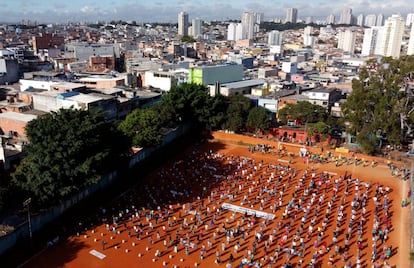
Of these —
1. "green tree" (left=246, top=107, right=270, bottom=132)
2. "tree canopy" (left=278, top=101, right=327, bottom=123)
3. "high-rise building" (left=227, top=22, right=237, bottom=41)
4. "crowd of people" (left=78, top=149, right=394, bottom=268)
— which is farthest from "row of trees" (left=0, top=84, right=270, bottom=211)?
"high-rise building" (left=227, top=22, right=237, bottom=41)

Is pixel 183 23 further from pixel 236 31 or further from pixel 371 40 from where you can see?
pixel 371 40

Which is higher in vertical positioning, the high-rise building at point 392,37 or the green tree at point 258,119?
the high-rise building at point 392,37

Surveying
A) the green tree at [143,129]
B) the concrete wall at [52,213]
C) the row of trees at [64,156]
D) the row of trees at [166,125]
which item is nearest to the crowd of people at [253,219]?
the concrete wall at [52,213]

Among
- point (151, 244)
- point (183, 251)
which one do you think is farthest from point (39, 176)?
point (183, 251)

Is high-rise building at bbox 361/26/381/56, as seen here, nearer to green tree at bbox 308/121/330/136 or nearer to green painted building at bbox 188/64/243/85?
green painted building at bbox 188/64/243/85

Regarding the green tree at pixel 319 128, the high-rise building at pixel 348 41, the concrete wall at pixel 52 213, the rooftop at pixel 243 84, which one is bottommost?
the concrete wall at pixel 52 213

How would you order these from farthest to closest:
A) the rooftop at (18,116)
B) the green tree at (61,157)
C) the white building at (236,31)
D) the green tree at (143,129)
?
the white building at (236,31) → the green tree at (143,129) → the rooftop at (18,116) → the green tree at (61,157)

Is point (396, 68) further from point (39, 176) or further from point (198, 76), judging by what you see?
point (39, 176)

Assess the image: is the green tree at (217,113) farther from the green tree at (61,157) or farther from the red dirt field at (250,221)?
the green tree at (61,157)
